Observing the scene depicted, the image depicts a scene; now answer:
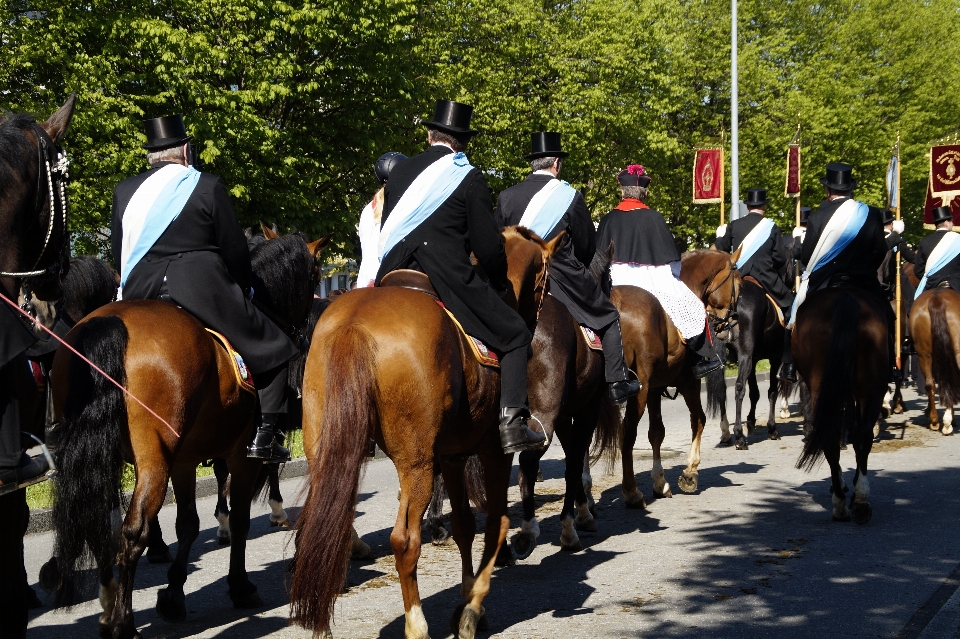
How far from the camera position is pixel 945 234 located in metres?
16.2

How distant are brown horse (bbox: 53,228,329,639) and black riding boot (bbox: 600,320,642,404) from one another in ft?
10.6

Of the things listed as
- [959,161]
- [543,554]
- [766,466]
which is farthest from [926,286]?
[543,554]

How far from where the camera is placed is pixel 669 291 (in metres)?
10.7

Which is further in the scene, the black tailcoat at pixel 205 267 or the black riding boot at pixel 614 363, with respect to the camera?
the black riding boot at pixel 614 363

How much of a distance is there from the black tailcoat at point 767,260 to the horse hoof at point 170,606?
11.2 metres

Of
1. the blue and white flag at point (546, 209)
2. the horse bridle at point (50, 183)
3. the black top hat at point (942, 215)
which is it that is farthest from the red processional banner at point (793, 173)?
the horse bridle at point (50, 183)

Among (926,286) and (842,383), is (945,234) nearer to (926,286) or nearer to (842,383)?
(926,286)

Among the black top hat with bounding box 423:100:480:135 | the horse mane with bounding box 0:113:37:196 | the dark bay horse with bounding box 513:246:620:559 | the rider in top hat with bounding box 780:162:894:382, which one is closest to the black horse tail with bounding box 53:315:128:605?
the horse mane with bounding box 0:113:37:196

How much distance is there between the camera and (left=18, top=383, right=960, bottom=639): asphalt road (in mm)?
6387

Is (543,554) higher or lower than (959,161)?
lower

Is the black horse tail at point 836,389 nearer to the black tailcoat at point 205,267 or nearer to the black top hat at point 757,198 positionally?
the black tailcoat at point 205,267

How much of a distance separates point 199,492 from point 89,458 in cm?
581

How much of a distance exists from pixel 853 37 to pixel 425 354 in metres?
41.7

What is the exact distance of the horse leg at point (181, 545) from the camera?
21.6 feet
